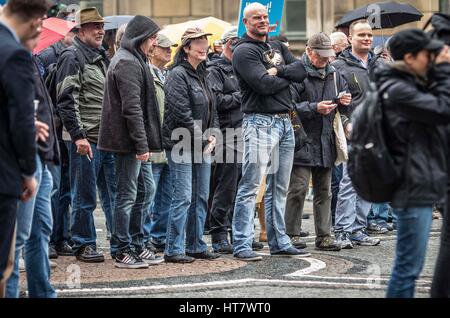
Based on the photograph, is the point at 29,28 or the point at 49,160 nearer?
the point at 29,28

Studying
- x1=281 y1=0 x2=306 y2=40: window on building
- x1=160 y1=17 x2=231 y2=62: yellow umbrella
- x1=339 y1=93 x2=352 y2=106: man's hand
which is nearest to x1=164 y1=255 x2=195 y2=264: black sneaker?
x1=339 y1=93 x2=352 y2=106: man's hand

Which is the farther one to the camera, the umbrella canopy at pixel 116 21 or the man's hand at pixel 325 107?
the umbrella canopy at pixel 116 21

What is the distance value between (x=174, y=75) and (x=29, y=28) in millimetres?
3710

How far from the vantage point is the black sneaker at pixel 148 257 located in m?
10.6

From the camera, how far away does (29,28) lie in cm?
721

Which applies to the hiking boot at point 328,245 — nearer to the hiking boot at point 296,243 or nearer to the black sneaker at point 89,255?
the hiking boot at point 296,243

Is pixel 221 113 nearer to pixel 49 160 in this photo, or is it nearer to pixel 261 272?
pixel 261 272

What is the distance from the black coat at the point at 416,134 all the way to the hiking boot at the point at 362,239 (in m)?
5.06

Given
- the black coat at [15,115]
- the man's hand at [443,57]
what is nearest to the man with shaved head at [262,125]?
the man's hand at [443,57]

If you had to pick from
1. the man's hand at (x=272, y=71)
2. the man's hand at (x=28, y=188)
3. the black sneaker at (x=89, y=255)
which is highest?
the man's hand at (x=272, y=71)

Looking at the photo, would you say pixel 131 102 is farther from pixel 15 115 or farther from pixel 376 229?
pixel 376 229

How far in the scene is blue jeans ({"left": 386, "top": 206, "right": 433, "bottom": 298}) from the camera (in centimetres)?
702
